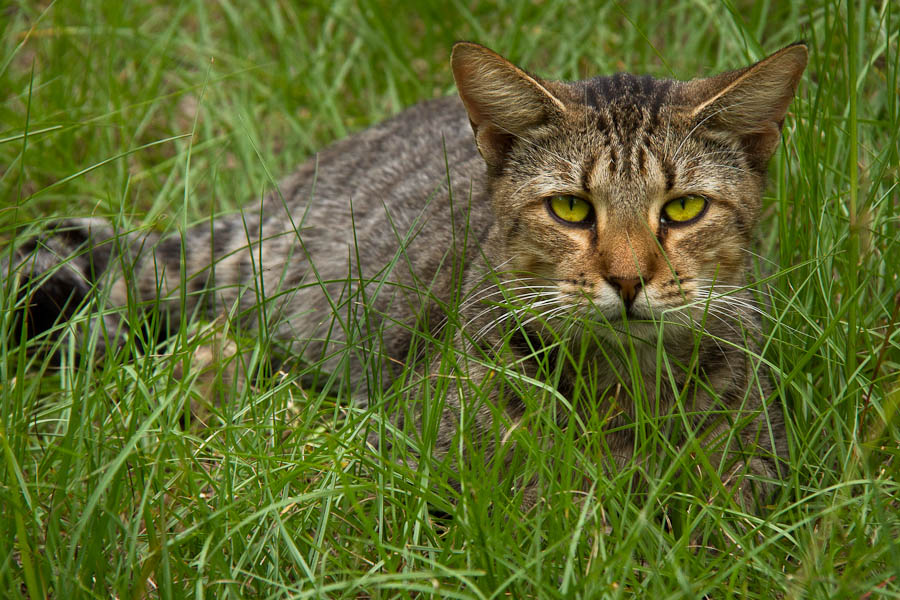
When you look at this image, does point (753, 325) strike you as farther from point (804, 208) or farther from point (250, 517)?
point (250, 517)

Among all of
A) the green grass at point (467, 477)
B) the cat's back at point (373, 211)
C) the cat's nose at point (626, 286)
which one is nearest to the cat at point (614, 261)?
the cat's nose at point (626, 286)

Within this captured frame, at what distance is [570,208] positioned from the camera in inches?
105

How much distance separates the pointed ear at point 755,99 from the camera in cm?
259

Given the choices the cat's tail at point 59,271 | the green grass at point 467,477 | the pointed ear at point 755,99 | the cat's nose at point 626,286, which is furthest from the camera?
the cat's tail at point 59,271

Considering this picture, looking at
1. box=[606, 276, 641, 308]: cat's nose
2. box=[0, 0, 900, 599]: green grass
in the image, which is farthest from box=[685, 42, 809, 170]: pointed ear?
box=[606, 276, 641, 308]: cat's nose

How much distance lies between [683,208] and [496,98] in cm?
62

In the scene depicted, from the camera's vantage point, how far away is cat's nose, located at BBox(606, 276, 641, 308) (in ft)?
8.09

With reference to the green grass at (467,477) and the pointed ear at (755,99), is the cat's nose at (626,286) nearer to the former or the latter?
the green grass at (467,477)

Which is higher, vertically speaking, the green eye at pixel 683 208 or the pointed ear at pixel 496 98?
the pointed ear at pixel 496 98

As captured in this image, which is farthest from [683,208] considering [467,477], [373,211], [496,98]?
[373,211]

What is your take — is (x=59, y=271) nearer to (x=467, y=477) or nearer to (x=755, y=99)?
(x=467, y=477)

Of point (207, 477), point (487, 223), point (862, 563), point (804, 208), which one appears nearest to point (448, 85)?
point (487, 223)

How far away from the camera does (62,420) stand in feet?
8.94

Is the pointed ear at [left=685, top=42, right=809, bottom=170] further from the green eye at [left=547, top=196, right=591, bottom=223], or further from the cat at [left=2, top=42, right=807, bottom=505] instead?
the green eye at [left=547, top=196, right=591, bottom=223]
